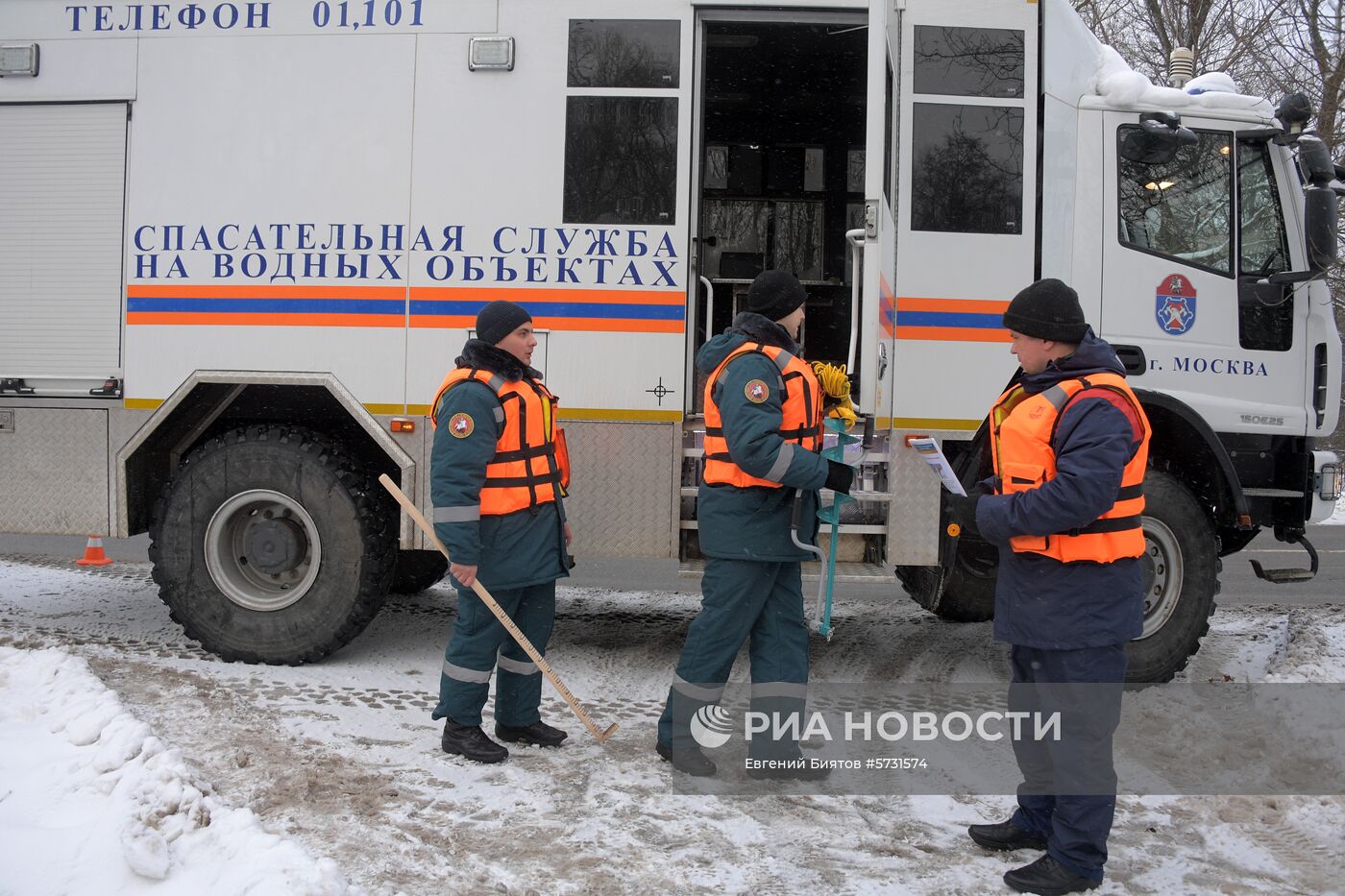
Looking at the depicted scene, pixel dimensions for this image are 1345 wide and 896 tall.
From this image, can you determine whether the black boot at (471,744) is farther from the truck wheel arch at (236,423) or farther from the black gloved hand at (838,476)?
the black gloved hand at (838,476)

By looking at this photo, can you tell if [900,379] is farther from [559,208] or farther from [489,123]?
[489,123]

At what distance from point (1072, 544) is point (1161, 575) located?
2493 millimetres

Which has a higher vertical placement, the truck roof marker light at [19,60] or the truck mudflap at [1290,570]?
the truck roof marker light at [19,60]

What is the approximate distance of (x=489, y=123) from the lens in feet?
17.4

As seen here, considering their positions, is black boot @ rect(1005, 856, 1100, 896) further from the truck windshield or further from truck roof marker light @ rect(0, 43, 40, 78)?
truck roof marker light @ rect(0, 43, 40, 78)

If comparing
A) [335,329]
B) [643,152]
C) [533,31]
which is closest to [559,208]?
[643,152]

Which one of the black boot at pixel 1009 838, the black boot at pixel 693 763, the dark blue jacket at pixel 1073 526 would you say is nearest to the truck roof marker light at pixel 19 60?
the black boot at pixel 693 763

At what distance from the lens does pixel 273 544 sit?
5406mm

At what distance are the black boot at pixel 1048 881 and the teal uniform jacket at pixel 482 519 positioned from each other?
203 centimetres

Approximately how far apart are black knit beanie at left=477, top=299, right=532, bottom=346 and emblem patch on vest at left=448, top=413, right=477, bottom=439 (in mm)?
353

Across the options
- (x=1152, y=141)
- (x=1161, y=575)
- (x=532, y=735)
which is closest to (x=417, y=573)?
(x=532, y=735)

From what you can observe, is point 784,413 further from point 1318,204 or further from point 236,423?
point 1318,204

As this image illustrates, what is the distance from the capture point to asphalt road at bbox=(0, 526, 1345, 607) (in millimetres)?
8344

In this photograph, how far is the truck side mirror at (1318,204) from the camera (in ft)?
17.6
